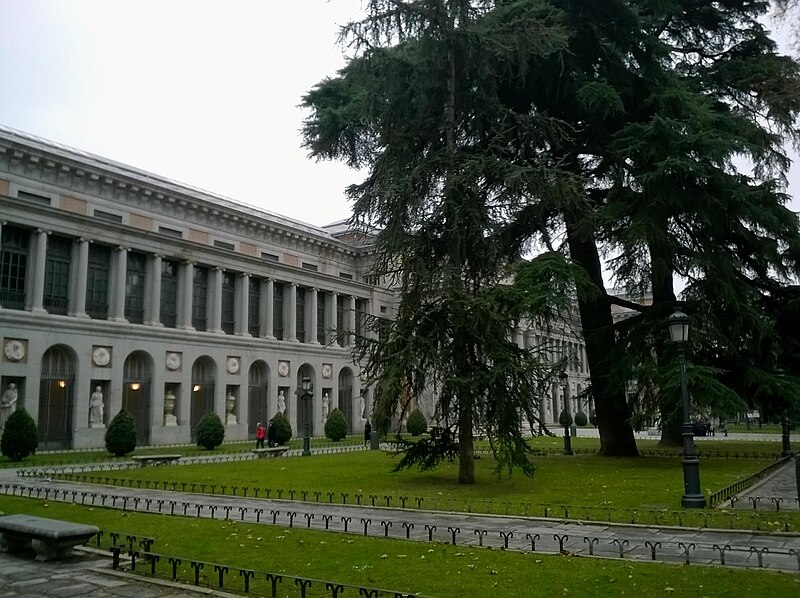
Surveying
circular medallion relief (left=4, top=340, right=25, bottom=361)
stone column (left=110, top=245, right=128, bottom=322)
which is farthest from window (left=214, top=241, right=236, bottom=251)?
circular medallion relief (left=4, top=340, right=25, bottom=361)

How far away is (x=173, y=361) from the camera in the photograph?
141 feet

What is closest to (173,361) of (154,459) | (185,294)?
(185,294)

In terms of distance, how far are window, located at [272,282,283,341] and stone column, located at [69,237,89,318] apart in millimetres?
16503

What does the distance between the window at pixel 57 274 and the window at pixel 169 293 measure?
6586mm

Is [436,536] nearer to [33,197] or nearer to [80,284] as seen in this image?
[80,284]

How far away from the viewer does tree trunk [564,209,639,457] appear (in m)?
25.9

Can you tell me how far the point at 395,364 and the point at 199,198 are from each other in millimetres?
32550

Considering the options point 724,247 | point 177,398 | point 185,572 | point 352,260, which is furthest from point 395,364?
point 352,260

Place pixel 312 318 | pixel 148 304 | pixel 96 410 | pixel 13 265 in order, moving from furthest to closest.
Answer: pixel 312 318
pixel 148 304
pixel 96 410
pixel 13 265

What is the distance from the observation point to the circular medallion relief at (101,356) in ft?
126

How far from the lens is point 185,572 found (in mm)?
8945

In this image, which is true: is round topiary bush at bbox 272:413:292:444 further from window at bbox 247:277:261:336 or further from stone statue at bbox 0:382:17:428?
window at bbox 247:277:261:336

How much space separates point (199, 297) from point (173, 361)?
5.39 metres

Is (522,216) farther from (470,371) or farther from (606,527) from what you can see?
(606,527)
